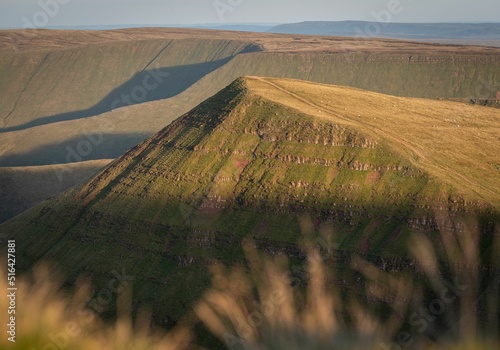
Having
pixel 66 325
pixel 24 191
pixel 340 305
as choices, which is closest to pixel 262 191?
pixel 340 305

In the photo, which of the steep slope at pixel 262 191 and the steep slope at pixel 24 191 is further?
the steep slope at pixel 24 191

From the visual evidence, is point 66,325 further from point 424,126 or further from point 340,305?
point 424,126

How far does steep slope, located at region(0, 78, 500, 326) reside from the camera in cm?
9300

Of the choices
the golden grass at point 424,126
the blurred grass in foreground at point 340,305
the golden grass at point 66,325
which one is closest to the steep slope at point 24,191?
the golden grass at point 66,325

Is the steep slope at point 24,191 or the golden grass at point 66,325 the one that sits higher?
the steep slope at point 24,191

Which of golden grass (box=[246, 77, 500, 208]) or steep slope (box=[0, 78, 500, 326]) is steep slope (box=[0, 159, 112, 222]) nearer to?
steep slope (box=[0, 78, 500, 326])

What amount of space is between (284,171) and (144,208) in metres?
32.4

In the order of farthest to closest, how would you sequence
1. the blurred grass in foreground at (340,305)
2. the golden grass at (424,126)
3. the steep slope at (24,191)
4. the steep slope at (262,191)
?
1. the steep slope at (24,191)
2. the golden grass at (424,126)
3. the steep slope at (262,191)
4. the blurred grass in foreground at (340,305)

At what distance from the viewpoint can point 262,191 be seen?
10619 cm

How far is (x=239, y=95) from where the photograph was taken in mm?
134875

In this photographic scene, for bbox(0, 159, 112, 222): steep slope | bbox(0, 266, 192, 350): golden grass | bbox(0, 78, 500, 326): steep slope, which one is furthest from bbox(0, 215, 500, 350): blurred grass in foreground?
bbox(0, 159, 112, 222): steep slope

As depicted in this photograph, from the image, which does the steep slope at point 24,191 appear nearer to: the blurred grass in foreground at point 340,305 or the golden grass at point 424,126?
the golden grass at point 424,126

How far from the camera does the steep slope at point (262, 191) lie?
305 feet

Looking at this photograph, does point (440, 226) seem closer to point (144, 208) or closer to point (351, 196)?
point (351, 196)
